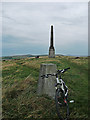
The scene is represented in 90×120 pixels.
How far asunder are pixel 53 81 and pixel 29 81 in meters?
2.21

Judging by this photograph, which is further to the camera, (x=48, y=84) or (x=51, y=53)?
(x=51, y=53)

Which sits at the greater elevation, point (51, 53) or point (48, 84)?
point (51, 53)

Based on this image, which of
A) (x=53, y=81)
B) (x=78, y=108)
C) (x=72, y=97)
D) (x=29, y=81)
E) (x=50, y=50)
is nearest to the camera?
(x=78, y=108)

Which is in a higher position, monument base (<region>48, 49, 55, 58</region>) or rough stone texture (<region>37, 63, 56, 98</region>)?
monument base (<region>48, 49, 55, 58</region>)

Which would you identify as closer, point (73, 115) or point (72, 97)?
point (73, 115)

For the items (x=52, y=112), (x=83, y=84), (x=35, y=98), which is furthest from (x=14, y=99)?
(x=83, y=84)

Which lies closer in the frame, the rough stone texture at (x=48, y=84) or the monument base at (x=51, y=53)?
the rough stone texture at (x=48, y=84)

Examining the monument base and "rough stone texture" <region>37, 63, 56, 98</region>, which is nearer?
"rough stone texture" <region>37, 63, 56, 98</region>

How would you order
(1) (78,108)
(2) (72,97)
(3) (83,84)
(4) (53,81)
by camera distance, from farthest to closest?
(3) (83,84), (2) (72,97), (4) (53,81), (1) (78,108)

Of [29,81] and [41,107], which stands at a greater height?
[29,81]

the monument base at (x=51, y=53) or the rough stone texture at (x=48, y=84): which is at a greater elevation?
the monument base at (x=51, y=53)

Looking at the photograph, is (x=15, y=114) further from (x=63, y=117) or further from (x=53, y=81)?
(x=53, y=81)

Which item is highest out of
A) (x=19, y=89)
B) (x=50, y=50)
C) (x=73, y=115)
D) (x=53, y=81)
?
(x=50, y=50)

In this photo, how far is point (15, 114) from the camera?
399cm
